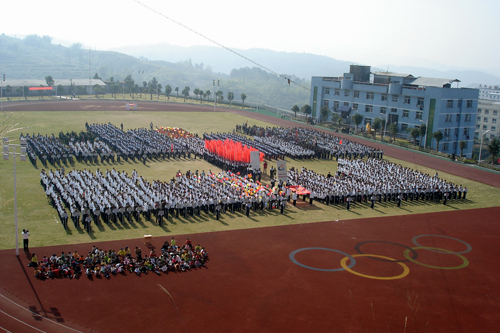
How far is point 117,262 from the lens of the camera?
69.6 ft

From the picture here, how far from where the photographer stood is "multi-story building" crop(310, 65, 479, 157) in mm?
68625

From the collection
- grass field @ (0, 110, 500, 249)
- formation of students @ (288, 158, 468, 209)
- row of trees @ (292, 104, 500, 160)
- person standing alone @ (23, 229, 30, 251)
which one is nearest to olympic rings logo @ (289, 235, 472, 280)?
grass field @ (0, 110, 500, 249)

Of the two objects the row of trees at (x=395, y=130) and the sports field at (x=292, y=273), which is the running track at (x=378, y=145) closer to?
the row of trees at (x=395, y=130)

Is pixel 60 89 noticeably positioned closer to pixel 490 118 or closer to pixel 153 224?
pixel 153 224

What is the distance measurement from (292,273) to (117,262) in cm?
869

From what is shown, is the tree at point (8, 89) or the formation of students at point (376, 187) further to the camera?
the tree at point (8, 89)

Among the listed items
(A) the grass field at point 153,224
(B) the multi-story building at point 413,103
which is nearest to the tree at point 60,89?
(B) the multi-story building at point 413,103

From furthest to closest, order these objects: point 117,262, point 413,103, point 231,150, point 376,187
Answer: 1. point 413,103
2. point 231,150
3. point 376,187
4. point 117,262

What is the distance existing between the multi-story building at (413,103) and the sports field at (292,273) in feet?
110

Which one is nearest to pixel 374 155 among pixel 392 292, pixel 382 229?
pixel 382 229

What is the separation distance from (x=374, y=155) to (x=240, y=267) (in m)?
35.9

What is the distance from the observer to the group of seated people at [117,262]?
20219 mm

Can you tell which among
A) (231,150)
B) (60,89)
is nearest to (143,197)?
(231,150)

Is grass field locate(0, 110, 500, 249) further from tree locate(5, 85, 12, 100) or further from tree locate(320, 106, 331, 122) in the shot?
tree locate(5, 85, 12, 100)
